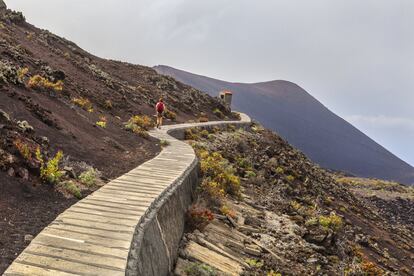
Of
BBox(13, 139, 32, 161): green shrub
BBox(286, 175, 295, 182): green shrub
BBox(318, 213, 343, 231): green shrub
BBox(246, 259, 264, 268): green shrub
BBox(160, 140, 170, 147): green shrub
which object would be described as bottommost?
BBox(318, 213, 343, 231): green shrub

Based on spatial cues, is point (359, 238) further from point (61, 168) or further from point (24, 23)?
point (24, 23)

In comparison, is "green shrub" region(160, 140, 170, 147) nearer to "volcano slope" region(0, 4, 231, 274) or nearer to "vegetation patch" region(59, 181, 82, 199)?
"volcano slope" region(0, 4, 231, 274)

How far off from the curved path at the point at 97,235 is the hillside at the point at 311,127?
5808 inches

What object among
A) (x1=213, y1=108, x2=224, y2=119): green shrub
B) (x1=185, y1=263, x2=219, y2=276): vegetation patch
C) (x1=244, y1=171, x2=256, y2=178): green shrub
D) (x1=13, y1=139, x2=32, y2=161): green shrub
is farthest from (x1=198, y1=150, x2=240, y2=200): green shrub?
(x1=213, y1=108, x2=224, y2=119): green shrub

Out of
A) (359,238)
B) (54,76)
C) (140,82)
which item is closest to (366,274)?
(359,238)

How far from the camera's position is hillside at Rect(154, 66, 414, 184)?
162 meters

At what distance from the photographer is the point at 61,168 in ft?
35.2

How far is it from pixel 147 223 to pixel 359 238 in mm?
18256

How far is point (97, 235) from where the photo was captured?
254 inches

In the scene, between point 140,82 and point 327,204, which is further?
point 140,82

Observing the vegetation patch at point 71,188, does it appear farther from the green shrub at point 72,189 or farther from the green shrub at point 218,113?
the green shrub at point 218,113

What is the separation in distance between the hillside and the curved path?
147520mm

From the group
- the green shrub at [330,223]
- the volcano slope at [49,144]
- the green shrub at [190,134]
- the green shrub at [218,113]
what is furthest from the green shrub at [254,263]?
the green shrub at [218,113]

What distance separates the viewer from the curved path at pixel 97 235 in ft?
17.7
